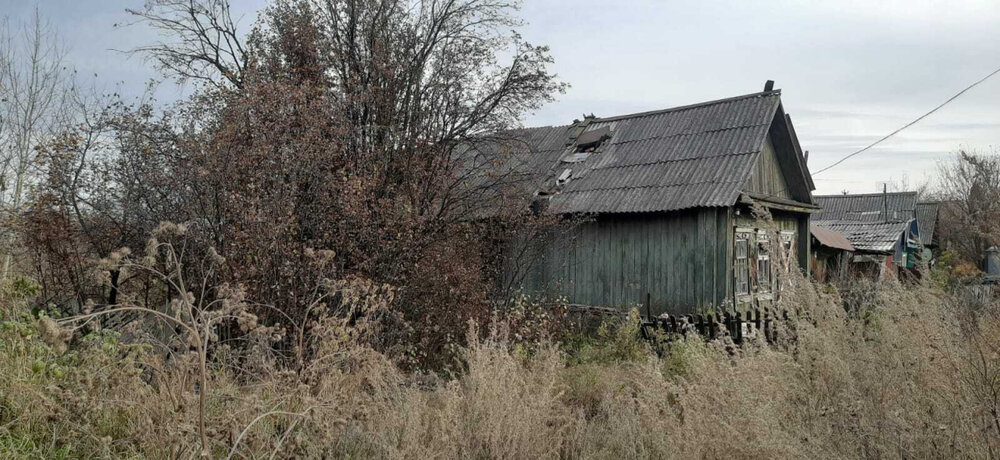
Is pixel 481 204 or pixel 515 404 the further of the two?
pixel 481 204

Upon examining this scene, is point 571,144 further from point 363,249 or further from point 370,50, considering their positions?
point 363,249

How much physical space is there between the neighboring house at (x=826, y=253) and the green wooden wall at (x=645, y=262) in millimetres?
7778

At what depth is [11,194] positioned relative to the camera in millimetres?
12828

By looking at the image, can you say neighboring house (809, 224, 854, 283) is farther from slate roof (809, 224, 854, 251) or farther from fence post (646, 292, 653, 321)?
fence post (646, 292, 653, 321)

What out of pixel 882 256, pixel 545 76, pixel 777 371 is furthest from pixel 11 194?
pixel 882 256

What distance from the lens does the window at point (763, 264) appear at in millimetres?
12602

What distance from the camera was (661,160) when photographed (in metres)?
12.9

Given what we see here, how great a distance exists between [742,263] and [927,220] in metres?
33.0

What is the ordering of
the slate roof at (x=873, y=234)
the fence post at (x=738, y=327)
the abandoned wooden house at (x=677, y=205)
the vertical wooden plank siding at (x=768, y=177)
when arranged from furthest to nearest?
1. the slate roof at (x=873, y=234)
2. the vertical wooden plank siding at (x=768, y=177)
3. the abandoned wooden house at (x=677, y=205)
4. the fence post at (x=738, y=327)

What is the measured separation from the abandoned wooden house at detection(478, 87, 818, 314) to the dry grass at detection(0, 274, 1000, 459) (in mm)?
6071

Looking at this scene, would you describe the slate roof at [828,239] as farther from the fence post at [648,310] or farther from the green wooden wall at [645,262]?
the fence post at [648,310]

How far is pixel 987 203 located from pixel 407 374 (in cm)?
3889

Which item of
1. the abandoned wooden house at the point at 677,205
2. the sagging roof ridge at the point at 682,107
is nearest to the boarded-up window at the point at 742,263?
the abandoned wooden house at the point at 677,205

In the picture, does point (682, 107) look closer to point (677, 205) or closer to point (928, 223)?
point (677, 205)
